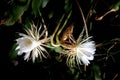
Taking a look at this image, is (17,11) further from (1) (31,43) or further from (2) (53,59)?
(2) (53,59)

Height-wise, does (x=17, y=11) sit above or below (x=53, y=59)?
above

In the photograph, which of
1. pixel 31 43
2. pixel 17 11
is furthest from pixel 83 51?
pixel 17 11

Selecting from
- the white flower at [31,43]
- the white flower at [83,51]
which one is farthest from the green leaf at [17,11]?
the white flower at [83,51]

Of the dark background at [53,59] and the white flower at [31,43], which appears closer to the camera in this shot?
the white flower at [31,43]

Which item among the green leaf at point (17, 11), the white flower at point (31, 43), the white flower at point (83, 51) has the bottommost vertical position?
the white flower at point (83, 51)

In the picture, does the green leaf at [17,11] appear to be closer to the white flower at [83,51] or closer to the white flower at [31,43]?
the white flower at [31,43]

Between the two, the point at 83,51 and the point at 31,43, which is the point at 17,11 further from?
the point at 83,51

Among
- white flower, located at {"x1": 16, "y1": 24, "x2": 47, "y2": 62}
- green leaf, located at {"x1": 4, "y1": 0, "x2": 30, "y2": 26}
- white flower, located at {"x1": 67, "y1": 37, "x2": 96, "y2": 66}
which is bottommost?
white flower, located at {"x1": 67, "y1": 37, "x2": 96, "y2": 66}

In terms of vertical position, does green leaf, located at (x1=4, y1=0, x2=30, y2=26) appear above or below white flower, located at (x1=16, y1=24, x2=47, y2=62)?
above

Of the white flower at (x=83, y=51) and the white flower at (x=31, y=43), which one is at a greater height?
the white flower at (x=31, y=43)

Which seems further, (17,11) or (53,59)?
(53,59)

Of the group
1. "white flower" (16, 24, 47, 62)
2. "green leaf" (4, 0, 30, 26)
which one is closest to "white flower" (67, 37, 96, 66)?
"white flower" (16, 24, 47, 62)

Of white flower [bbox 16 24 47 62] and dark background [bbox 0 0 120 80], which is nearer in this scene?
white flower [bbox 16 24 47 62]

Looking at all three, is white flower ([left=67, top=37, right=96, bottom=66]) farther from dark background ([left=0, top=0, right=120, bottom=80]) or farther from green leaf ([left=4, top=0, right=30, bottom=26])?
green leaf ([left=4, top=0, right=30, bottom=26])
